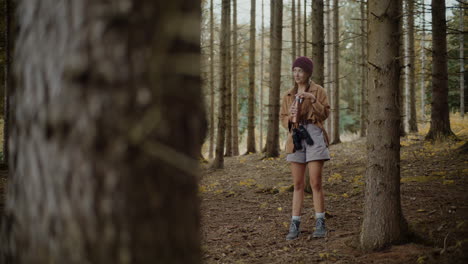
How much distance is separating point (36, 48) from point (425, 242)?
3.77m

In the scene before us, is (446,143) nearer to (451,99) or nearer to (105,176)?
(105,176)

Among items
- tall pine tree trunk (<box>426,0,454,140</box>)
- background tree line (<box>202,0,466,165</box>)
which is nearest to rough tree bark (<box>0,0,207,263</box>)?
background tree line (<box>202,0,466,165</box>)

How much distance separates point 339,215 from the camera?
5070mm

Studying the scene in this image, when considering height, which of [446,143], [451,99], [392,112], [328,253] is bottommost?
[328,253]

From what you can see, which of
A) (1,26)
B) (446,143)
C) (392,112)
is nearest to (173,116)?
(392,112)

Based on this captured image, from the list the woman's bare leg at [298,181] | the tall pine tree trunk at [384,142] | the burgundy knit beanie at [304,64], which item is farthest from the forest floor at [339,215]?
the burgundy knit beanie at [304,64]

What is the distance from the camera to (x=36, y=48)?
1091 mm

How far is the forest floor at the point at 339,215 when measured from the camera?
331cm

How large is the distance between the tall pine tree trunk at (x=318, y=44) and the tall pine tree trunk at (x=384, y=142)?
341cm

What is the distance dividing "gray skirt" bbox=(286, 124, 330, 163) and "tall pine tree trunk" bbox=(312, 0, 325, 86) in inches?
116

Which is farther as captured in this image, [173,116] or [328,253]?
[328,253]

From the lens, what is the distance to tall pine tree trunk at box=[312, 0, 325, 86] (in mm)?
6953

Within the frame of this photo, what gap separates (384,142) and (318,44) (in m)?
4.18

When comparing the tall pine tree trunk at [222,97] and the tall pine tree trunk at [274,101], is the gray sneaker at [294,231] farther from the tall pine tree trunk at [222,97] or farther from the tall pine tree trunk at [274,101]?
the tall pine tree trunk at [274,101]
